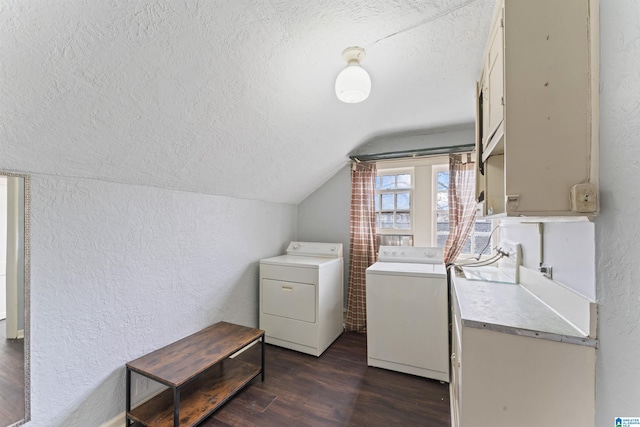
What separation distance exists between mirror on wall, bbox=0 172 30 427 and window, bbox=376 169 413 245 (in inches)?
110

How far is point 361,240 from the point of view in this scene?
303cm

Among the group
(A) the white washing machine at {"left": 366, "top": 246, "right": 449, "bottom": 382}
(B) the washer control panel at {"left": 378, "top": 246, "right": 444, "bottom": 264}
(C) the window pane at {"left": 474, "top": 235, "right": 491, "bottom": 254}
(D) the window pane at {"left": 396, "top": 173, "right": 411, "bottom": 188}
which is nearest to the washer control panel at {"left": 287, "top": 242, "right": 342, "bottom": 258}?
(B) the washer control panel at {"left": 378, "top": 246, "right": 444, "bottom": 264}

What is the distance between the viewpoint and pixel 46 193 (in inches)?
52.1

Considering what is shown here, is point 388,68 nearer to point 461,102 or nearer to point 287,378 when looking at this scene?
point 461,102

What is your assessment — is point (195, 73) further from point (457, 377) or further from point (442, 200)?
point (442, 200)

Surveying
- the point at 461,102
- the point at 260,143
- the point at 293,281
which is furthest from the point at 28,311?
the point at 461,102

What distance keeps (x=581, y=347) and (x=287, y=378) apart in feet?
6.25

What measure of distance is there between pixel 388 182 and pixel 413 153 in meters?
0.46

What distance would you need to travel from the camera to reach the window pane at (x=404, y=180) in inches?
118

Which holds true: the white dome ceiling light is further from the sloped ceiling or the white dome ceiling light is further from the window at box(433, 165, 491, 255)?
the window at box(433, 165, 491, 255)

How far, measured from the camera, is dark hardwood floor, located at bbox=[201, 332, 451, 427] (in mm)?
1693

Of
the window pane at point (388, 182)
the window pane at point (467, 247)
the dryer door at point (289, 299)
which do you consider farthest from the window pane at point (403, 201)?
the dryer door at point (289, 299)

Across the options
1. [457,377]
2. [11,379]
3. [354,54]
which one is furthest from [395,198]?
[11,379]

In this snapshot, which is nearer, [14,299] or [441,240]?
[14,299]
